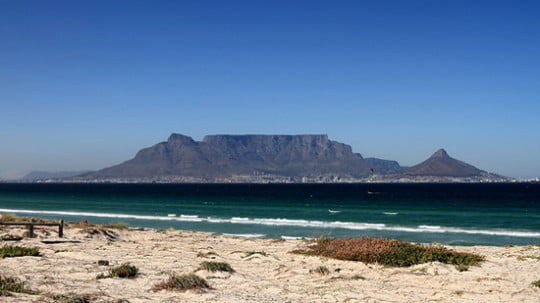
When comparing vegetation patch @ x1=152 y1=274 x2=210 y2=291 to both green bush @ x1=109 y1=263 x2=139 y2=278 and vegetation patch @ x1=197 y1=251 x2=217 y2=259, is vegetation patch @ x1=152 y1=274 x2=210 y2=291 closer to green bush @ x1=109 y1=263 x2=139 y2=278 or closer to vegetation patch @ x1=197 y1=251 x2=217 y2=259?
green bush @ x1=109 y1=263 x2=139 y2=278

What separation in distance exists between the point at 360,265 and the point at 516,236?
22560 mm

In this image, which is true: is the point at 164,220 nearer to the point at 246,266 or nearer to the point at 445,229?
the point at 445,229

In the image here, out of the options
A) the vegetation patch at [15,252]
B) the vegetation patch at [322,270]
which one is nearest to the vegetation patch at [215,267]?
the vegetation patch at [322,270]

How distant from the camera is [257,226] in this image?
38.5 meters

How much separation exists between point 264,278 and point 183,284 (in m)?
3.00

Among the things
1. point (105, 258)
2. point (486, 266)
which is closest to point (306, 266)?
point (486, 266)

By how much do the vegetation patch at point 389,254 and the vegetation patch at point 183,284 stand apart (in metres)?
6.11

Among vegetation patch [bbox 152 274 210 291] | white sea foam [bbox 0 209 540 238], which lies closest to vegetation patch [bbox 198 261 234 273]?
vegetation patch [bbox 152 274 210 291]

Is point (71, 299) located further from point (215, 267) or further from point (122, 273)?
point (215, 267)

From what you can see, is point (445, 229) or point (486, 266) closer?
point (486, 266)

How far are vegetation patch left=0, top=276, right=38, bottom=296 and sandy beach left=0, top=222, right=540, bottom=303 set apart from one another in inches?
8.5

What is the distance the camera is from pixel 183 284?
11344 millimetres

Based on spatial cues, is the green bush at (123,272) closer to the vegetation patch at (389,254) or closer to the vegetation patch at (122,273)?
the vegetation patch at (122,273)

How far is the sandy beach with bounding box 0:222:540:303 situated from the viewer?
1097cm
